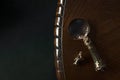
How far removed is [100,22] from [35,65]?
15.3 inches

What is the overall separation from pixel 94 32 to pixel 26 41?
1.24 ft

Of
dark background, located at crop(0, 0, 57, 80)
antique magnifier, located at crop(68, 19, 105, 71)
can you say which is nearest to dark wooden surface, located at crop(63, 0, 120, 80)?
antique magnifier, located at crop(68, 19, 105, 71)

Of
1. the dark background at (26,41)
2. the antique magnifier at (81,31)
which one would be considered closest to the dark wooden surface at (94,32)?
the antique magnifier at (81,31)

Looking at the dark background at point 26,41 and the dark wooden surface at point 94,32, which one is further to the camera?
the dark background at point 26,41

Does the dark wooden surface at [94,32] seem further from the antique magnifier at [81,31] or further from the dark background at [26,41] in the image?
the dark background at [26,41]

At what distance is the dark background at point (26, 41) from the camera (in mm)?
965

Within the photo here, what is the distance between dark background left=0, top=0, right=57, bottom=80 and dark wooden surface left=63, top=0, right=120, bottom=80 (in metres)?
0.29

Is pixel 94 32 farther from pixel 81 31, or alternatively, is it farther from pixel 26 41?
pixel 26 41

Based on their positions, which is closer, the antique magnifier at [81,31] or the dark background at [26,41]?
the antique magnifier at [81,31]

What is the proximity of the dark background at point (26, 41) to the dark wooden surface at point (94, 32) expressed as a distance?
0.96 ft

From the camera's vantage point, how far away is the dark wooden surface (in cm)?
67

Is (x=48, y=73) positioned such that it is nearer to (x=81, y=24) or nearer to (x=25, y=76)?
(x=25, y=76)

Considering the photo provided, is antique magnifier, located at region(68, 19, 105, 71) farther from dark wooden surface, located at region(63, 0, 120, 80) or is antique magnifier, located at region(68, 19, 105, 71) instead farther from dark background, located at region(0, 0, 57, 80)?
dark background, located at region(0, 0, 57, 80)

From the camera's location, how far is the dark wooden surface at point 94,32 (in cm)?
67
